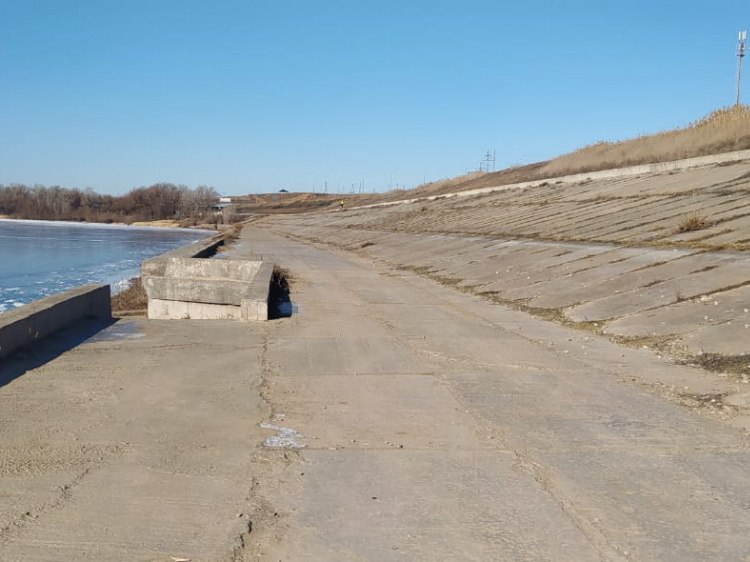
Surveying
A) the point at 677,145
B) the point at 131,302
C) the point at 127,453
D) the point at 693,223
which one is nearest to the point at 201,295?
the point at 131,302

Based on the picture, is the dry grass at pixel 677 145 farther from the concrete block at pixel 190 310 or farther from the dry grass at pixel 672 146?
the concrete block at pixel 190 310

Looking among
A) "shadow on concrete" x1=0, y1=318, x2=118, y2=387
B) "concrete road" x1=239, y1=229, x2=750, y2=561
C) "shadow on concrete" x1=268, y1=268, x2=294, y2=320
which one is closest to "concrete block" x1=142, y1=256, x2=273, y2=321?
"shadow on concrete" x1=268, y1=268, x2=294, y2=320

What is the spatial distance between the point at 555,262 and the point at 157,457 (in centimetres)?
1334

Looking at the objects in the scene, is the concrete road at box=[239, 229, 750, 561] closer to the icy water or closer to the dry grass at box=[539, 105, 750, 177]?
the icy water

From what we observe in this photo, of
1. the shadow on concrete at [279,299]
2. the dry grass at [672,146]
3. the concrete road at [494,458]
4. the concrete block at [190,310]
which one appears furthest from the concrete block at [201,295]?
the dry grass at [672,146]

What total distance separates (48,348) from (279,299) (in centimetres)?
648

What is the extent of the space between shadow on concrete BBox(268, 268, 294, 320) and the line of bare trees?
144 m

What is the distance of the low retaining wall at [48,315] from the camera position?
25.2 ft

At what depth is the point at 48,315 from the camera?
891cm

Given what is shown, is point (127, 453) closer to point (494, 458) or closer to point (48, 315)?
point (494, 458)

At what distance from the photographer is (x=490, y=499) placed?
4.37 metres

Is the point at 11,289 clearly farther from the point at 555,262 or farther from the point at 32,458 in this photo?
the point at 32,458

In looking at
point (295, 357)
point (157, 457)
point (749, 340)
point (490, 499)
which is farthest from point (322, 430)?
point (749, 340)

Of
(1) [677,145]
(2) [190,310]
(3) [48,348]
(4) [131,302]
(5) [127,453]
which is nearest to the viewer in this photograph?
(5) [127,453]
